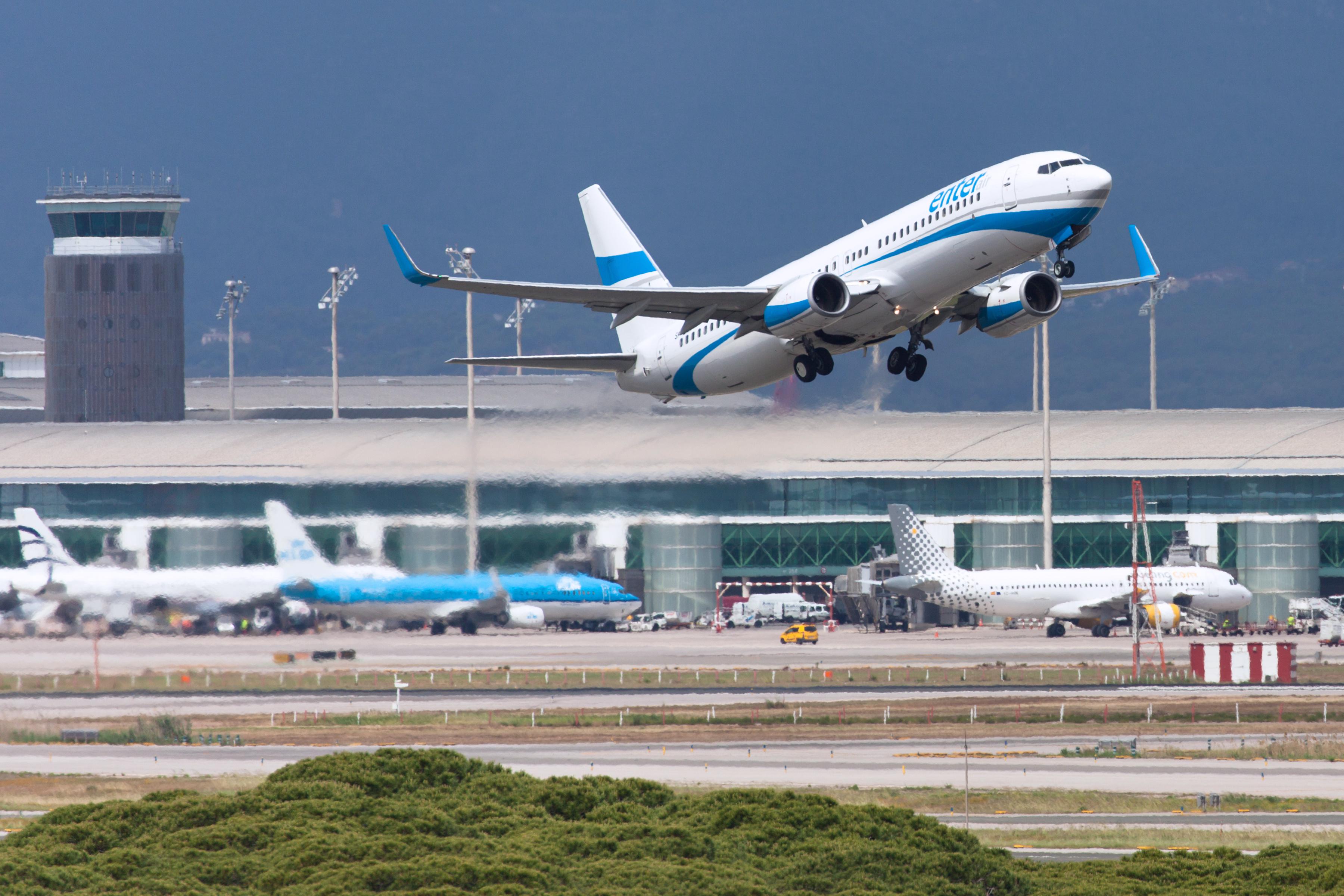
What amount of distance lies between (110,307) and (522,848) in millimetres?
160492

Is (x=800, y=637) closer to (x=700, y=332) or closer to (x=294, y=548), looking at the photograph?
(x=294, y=548)

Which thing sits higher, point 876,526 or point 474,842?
point 876,526

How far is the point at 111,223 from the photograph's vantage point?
176875mm

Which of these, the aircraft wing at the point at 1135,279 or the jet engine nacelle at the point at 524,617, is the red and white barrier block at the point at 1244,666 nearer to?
the aircraft wing at the point at 1135,279

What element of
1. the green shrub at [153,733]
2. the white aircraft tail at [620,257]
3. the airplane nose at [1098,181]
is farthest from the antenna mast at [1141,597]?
the green shrub at [153,733]

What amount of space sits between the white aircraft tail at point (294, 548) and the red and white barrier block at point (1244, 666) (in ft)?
112

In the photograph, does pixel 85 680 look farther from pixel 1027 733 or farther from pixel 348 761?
pixel 348 761

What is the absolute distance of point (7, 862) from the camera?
26.6 meters

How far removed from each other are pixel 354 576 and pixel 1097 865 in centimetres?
4748

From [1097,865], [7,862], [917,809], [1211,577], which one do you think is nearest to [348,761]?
[7,862]

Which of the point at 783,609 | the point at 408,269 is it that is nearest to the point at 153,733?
the point at 408,269

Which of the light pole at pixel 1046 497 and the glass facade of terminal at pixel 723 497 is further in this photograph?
the light pole at pixel 1046 497

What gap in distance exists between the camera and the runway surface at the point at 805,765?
46.0m

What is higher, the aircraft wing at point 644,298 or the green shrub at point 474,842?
the aircraft wing at point 644,298
